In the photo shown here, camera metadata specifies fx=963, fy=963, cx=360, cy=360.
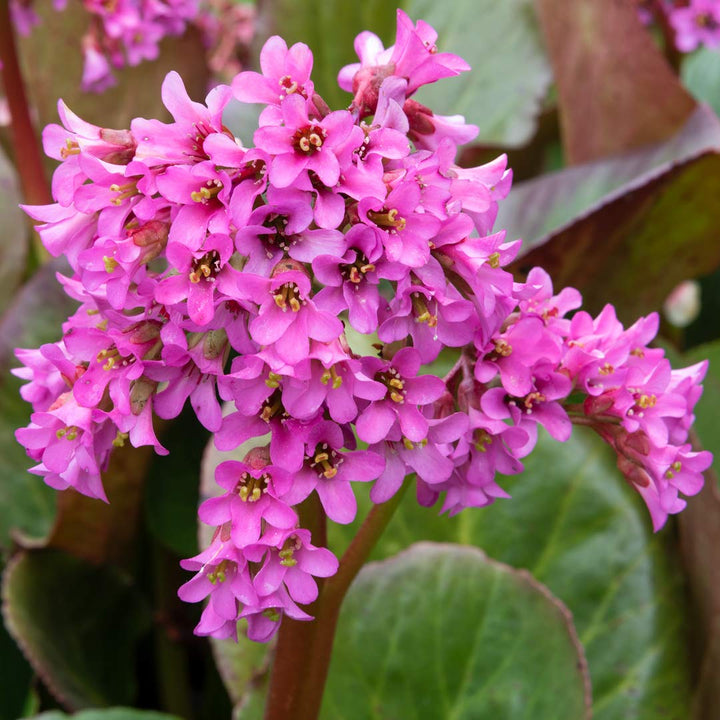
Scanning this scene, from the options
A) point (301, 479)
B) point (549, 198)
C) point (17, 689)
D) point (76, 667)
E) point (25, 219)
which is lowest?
point (17, 689)

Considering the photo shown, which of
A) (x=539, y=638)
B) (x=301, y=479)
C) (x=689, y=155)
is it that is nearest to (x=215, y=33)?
(x=689, y=155)

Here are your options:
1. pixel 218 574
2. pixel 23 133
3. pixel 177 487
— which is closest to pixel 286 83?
pixel 218 574

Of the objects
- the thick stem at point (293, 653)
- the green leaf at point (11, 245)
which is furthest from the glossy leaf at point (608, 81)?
the thick stem at point (293, 653)

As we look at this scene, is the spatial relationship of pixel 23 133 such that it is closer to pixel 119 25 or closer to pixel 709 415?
pixel 119 25

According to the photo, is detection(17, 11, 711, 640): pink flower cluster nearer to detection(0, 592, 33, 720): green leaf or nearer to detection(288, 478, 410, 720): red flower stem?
detection(288, 478, 410, 720): red flower stem

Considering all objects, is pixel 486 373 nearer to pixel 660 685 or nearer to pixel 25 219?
pixel 660 685

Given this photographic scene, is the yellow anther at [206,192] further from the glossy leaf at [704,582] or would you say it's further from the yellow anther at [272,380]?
the glossy leaf at [704,582]
